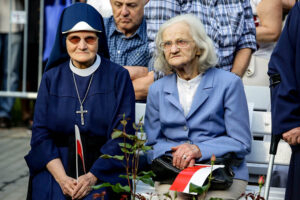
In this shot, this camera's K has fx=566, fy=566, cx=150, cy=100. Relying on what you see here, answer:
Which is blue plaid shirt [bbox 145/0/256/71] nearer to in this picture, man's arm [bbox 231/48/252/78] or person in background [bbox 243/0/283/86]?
man's arm [bbox 231/48/252/78]

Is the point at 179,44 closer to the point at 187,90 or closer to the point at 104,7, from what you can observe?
the point at 187,90

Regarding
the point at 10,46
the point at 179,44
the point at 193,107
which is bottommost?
Result: the point at 193,107

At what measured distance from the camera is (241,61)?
4672mm

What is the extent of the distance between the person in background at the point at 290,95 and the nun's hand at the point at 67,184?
1.29 m

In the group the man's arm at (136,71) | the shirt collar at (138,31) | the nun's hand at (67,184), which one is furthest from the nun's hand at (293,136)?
the shirt collar at (138,31)

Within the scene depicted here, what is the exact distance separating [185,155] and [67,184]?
29.3 inches

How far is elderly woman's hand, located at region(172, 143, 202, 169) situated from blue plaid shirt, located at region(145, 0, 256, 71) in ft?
3.86

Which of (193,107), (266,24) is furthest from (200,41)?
(266,24)

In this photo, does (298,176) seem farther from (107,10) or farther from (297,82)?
(107,10)

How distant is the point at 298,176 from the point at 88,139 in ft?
4.33

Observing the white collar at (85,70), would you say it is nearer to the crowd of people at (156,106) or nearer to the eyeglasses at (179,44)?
the crowd of people at (156,106)

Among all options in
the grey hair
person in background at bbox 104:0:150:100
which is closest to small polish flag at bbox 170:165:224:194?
the grey hair

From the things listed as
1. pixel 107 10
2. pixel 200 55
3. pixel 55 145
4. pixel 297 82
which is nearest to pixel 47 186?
pixel 55 145

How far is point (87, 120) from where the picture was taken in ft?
11.8
